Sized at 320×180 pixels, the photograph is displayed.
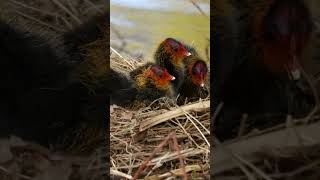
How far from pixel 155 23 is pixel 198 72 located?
299 millimetres

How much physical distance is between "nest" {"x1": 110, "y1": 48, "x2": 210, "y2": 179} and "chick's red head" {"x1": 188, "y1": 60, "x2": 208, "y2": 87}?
Answer: 10 centimetres

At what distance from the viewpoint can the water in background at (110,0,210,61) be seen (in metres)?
2.26

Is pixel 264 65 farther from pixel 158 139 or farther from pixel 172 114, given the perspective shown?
pixel 158 139

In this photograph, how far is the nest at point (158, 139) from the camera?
89.2 inches

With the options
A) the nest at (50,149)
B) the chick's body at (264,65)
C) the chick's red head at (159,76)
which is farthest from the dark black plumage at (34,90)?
the chick's body at (264,65)

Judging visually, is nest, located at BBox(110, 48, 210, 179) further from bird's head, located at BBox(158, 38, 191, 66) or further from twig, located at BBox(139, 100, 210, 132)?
bird's head, located at BBox(158, 38, 191, 66)

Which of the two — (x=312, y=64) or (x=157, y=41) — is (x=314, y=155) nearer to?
(x=312, y=64)

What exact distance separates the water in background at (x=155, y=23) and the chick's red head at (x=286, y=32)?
296mm

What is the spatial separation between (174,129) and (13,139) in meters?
0.71

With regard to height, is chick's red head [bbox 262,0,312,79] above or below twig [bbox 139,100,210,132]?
above

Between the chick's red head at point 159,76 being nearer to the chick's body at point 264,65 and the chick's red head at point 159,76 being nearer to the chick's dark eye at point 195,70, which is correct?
the chick's dark eye at point 195,70

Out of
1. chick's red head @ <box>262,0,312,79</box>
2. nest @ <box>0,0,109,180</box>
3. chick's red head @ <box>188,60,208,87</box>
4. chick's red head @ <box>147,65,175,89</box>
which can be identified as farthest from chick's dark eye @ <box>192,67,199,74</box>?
nest @ <box>0,0,109,180</box>

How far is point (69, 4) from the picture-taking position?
7.30 feet

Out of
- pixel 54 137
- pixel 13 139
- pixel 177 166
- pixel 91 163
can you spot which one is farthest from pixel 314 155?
pixel 13 139
